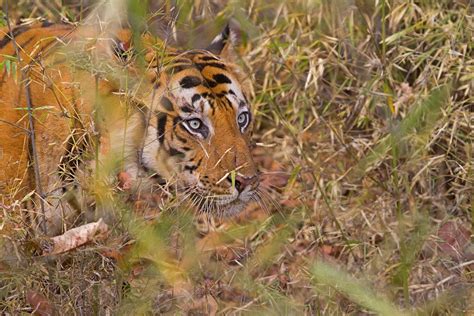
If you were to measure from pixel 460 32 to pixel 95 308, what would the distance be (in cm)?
180

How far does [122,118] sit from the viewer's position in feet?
8.79

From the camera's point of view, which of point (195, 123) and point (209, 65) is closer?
point (195, 123)

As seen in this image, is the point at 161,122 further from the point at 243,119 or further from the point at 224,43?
the point at 224,43

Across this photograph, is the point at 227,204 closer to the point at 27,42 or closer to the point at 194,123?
the point at 194,123

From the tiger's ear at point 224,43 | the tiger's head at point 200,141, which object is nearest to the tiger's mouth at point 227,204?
the tiger's head at point 200,141

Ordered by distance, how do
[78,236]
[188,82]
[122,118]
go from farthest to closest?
[188,82] → [122,118] → [78,236]

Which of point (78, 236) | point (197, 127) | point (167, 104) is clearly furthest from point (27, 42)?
point (78, 236)

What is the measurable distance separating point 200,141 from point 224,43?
422 millimetres

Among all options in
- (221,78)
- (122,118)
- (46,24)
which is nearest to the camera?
(122,118)

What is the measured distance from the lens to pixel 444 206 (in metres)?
3.47

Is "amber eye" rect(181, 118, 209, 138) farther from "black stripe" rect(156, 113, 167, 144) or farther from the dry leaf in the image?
the dry leaf

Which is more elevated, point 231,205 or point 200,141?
point 200,141

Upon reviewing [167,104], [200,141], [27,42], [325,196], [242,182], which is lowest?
[325,196]

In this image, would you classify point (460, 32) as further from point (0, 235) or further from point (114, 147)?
point (0, 235)
